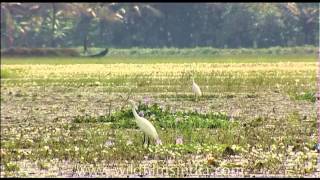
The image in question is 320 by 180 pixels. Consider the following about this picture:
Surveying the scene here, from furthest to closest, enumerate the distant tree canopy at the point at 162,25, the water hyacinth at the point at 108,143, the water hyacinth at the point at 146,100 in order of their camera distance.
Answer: the distant tree canopy at the point at 162,25 → the water hyacinth at the point at 146,100 → the water hyacinth at the point at 108,143

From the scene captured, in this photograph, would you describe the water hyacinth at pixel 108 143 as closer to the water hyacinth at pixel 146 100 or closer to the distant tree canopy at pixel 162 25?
the water hyacinth at pixel 146 100

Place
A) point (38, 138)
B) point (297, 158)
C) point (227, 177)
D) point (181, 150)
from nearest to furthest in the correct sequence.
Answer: point (227, 177)
point (297, 158)
point (181, 150)
point (38, 138)

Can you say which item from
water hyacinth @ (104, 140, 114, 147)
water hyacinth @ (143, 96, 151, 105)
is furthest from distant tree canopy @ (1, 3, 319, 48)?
water hyacinth @ (104, 140, 114, 147)

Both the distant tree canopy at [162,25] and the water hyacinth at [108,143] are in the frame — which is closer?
the water hyacinth at [108,143]

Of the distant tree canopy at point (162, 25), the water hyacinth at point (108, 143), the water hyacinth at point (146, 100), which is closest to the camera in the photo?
the water hyacinth at point (108, 143)

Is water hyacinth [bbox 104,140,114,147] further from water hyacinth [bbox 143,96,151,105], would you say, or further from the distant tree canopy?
the distant tree canopy

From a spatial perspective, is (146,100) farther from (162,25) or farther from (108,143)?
(162,25)

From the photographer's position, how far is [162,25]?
66.2 meters

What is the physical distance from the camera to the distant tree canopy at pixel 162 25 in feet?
206

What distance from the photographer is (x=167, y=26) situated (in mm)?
65938

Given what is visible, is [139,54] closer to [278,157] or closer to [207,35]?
[207,35]

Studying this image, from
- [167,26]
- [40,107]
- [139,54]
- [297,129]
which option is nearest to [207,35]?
[167,26]

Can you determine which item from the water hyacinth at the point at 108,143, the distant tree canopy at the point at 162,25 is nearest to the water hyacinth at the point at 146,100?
the water hyacinth at the point at 108,143

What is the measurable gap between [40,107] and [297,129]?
6514 mm
